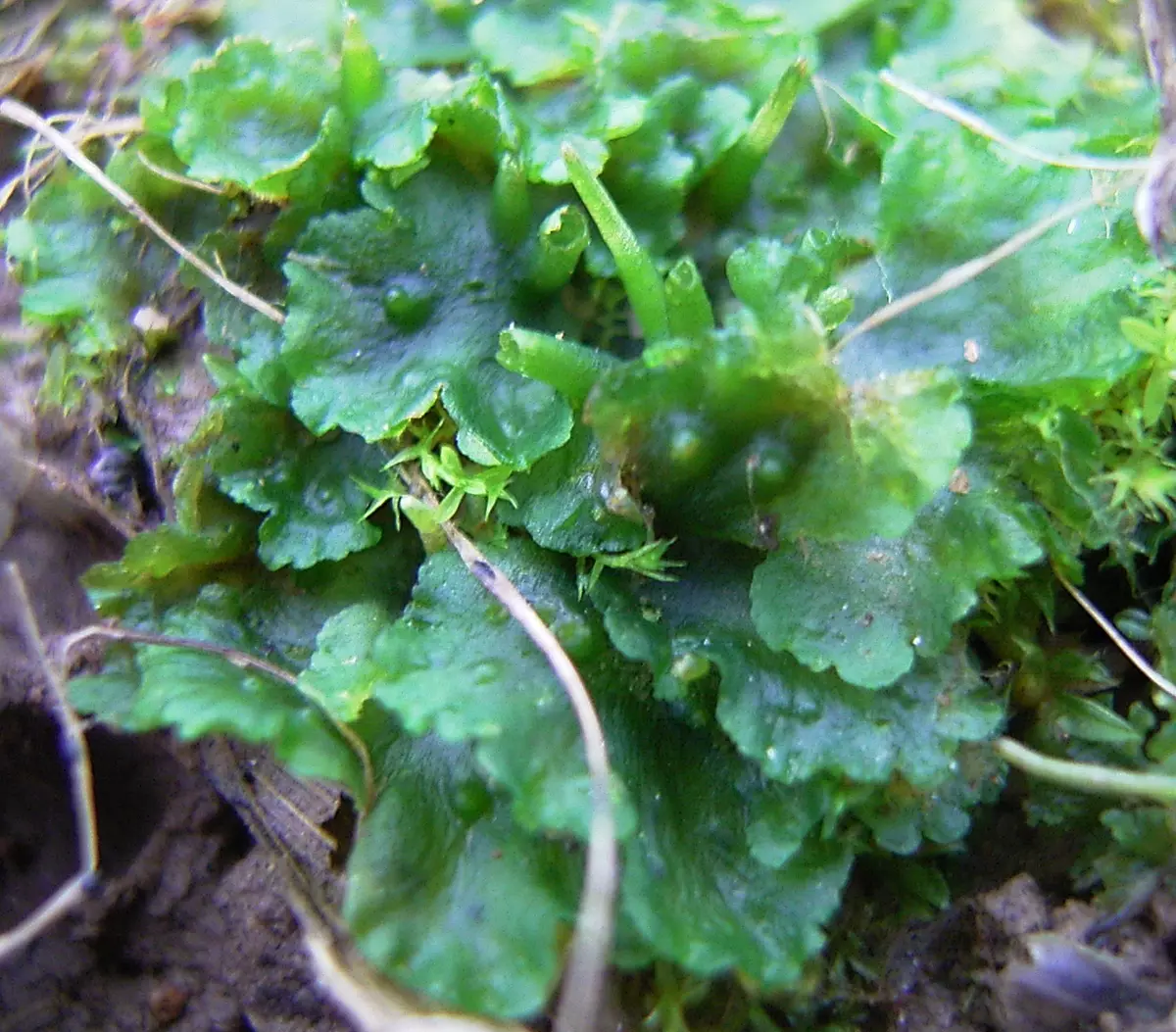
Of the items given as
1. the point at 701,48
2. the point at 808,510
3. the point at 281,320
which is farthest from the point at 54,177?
the point at 808,510

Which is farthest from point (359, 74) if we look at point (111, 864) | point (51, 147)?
point (111, 864)

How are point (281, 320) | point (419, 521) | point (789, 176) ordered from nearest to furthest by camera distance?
1. point (419, 521)
2. point (281, 320)
3. point (789, 176)

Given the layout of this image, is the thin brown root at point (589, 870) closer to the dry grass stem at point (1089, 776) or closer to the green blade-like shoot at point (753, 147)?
the dry grass stem at point (1089, 776)

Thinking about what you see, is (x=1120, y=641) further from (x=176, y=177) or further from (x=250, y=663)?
(x=176, y=177)

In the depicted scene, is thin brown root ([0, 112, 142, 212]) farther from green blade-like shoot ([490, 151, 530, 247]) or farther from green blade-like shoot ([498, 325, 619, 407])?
green blade-like shoot ([498, 325, 619, 407])

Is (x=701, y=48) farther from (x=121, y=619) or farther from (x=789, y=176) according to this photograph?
(x=121, y=619)

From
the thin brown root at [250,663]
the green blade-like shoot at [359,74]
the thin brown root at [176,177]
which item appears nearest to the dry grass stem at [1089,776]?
the thin brown root at [250,663]

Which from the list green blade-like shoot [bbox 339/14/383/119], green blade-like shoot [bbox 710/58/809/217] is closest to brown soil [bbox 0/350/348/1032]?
green blade-like shoot [bbox 339/14/383/119]
